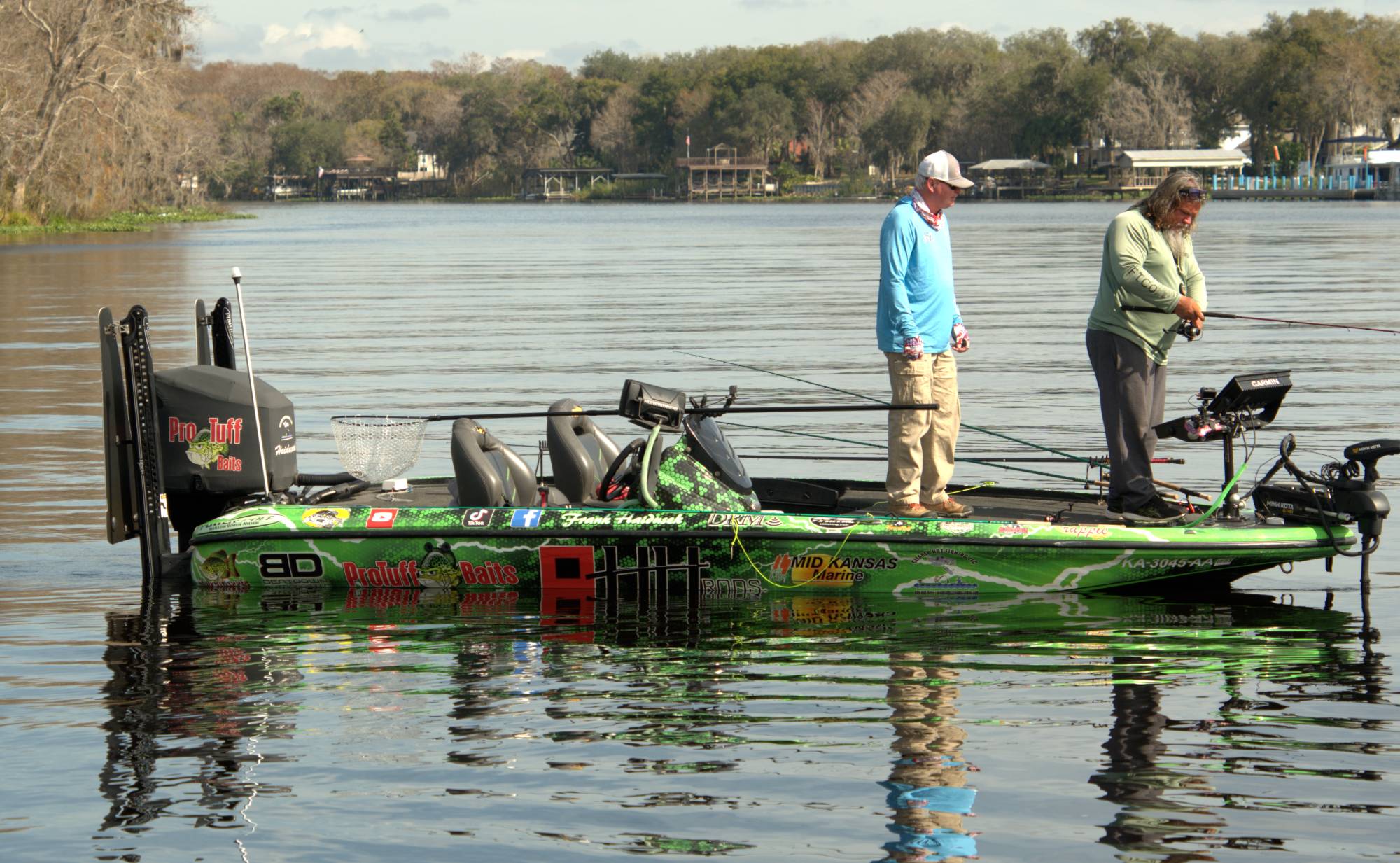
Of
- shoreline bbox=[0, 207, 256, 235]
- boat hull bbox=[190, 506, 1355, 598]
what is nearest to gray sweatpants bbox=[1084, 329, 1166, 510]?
boat hull bbox=[190, 506, 1355, 598]

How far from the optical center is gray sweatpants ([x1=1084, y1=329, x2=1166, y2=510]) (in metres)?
9.36

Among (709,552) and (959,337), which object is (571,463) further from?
(959,337)

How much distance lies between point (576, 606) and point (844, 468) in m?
4.67

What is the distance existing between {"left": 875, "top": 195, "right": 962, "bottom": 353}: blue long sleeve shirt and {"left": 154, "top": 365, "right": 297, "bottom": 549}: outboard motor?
10.8 feet

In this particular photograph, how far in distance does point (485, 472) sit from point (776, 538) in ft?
5.15

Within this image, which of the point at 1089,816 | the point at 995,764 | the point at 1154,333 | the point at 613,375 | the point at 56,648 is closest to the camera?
the point at 1089,816

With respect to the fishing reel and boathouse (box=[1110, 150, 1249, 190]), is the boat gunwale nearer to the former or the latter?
the fishing reel

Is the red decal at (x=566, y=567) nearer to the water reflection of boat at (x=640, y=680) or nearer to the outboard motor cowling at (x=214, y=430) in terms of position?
the water reflection of boat at (x=640, y=680)

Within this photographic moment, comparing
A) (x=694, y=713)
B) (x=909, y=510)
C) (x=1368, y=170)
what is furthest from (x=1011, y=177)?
(x=694, y=713)

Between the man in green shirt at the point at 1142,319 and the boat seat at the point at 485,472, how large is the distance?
310 cm

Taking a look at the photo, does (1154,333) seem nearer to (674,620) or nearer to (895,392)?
(895,392)

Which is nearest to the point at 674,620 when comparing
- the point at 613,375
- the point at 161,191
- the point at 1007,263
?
the point at 613,375

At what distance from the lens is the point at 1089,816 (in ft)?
19.8

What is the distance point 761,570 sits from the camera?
926cm
